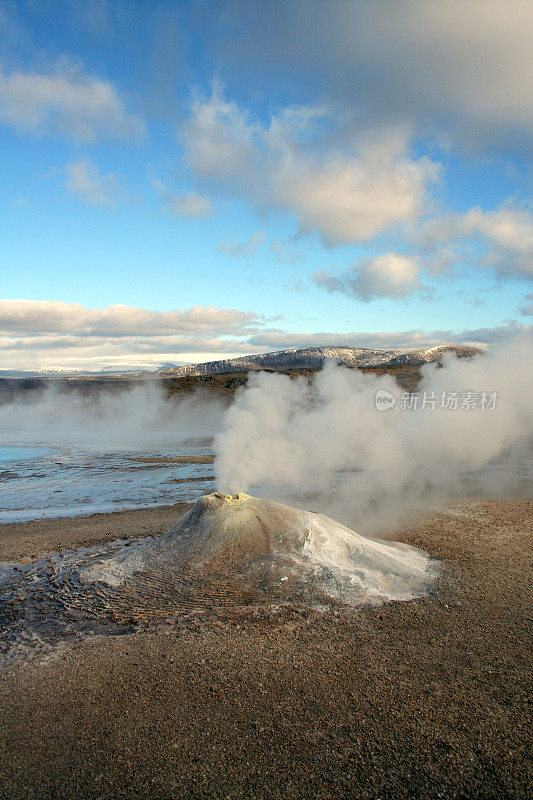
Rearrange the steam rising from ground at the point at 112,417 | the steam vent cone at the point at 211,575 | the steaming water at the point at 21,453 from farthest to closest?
1. the steam rising from ground at the point at 112,417
2. the steaming water at the point at 21,453
3. the steam vent cone at the point at 211,575


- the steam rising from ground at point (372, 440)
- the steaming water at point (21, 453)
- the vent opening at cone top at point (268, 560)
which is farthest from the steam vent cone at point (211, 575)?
the steaming water at point (21, 453)

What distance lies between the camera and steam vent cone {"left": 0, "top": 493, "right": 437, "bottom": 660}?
7.14 metres

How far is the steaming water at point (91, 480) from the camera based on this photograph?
52.7 feet

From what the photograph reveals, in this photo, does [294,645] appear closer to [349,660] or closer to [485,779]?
[349,660]

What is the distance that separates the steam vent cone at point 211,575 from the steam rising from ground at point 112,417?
22.7 m

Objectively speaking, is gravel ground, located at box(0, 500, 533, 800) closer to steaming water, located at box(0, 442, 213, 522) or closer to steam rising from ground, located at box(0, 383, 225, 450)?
steaming water, located at box(0, 442, 213, 522)

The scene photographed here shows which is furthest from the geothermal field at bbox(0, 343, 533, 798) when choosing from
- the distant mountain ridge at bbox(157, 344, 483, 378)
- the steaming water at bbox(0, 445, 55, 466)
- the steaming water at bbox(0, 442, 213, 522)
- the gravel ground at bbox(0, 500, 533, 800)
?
the distant mountain ridge at bbox(157, 344, 483, 378)

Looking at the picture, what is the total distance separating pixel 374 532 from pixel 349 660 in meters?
5.96

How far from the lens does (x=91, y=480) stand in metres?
20.9

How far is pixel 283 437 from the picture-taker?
15.8m

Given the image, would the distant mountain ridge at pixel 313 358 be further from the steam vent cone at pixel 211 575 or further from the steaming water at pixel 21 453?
the steam vent cone at pixel 211 575

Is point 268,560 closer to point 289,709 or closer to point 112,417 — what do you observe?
point 289,709

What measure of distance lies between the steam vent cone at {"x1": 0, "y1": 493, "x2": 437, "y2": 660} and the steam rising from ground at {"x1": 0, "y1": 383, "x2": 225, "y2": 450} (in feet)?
74.6

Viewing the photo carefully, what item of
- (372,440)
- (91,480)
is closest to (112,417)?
(91,480)
